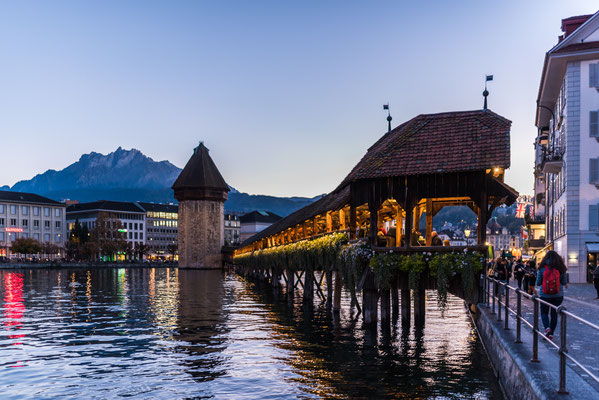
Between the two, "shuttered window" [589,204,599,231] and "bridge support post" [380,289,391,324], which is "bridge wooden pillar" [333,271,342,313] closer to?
"bridge support post" [380,289,391,324]

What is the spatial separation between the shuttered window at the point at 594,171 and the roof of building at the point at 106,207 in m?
154

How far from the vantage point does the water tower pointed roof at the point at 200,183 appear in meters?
113

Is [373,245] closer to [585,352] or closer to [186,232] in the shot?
[585,352]

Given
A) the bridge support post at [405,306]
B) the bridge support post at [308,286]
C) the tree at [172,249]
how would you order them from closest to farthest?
the bridge support post at [405,306] → the bridge support post at [308,286] → the tree at [172,249]

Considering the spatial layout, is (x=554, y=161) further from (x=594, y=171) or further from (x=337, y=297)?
(x=337, y=297)

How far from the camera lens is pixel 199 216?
113688 mm

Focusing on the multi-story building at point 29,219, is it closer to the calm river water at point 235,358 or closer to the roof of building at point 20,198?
the roof of building at point 20,198

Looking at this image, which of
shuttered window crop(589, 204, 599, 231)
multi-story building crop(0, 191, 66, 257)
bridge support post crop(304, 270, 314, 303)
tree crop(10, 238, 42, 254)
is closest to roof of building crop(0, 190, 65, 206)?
multi-story building crop(0, 191, 66, 257)

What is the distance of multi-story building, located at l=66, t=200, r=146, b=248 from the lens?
17700 cm

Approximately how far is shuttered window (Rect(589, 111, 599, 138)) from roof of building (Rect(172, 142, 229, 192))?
271 ft

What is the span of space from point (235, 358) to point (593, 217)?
27186 mm

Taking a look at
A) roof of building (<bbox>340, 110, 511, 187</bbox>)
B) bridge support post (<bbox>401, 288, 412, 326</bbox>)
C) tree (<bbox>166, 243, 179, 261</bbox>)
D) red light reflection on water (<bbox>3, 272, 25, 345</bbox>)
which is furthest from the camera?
tree (<bbox>166, 243, 179, 261</bbox>)

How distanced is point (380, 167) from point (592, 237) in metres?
21.4

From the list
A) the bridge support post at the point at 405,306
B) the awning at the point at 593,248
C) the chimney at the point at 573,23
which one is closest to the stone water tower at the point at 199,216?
the chimney at the point at 573,23
